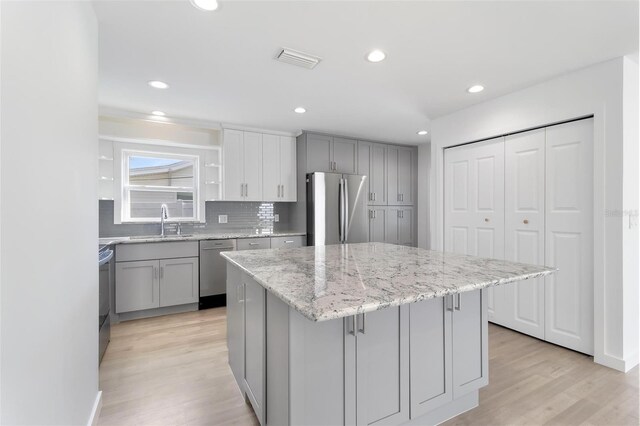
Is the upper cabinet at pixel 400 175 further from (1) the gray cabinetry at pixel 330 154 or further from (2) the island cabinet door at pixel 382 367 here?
(2) the island cabinet door at pixel 382 367

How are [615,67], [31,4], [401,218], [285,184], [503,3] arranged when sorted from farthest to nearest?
[401,218]
[285,184]
[615,67]
[503,3]
[31,4]

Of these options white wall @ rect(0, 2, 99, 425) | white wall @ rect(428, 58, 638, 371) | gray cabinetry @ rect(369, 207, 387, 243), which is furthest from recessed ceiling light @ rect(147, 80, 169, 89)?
white wall @ rect(428, 58, 638, 371)

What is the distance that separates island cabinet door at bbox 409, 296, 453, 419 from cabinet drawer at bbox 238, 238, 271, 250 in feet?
9.02

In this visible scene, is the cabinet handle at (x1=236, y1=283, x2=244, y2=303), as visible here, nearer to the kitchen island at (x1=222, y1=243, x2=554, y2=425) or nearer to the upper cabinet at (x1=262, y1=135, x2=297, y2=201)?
the kitchen island at (x1=222, y1=243, x2=554, y2=425)

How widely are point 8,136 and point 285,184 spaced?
3737mm

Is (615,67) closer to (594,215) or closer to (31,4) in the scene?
(594,215)

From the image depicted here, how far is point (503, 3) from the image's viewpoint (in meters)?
1.68

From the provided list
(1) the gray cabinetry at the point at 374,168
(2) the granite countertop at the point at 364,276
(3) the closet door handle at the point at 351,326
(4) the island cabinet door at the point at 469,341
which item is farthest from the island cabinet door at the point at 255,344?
(1) the gray cabinetry at the point at 374,168

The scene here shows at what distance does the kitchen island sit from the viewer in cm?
119

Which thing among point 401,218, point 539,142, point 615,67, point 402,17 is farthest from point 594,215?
point 401,218

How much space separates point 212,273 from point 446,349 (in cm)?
294

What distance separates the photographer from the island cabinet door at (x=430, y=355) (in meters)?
1.51

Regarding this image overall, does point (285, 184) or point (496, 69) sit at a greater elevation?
point (496, 69)

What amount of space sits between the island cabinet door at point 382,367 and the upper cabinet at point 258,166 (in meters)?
3.17
